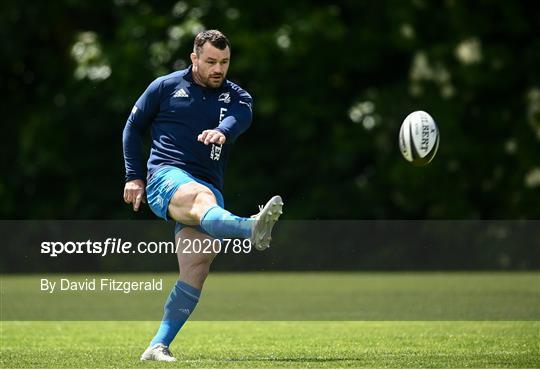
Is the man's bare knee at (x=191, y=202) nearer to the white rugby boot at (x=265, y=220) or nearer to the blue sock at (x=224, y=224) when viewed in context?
the blue sock at (x=224, y=224)

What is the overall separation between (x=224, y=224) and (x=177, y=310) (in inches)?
34.9

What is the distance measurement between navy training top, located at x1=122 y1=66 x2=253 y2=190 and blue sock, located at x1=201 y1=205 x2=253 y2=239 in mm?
604

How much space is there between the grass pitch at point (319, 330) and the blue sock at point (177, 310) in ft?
0.66

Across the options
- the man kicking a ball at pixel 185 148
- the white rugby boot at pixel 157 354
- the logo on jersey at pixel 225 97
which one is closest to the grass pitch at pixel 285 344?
the white rugby boot at pixel 157 354

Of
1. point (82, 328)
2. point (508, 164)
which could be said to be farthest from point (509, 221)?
point (82, 328)

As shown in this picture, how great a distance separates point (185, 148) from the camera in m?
7.36

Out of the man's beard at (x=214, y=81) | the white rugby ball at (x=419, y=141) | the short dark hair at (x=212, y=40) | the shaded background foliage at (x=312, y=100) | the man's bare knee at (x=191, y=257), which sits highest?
the short dark hair at (x=212, y=40)

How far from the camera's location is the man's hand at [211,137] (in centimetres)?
694

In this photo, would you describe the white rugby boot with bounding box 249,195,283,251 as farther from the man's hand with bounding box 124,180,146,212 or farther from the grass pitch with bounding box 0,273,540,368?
the man's hand with bounding box 124,180,146,212

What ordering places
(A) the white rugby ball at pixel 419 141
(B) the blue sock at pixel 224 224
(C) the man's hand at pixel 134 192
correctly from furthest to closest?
(A) the white rugby ball at pixel 419 141 < (C) the man's hand at pixel 134 192 < (B) the blue sock at pixel 224 224

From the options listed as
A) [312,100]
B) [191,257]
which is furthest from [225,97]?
[312,100]

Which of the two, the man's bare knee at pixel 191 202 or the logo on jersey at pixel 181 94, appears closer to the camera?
the man's bare knee at pixel 191 202

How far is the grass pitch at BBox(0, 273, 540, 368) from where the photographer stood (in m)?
7.21

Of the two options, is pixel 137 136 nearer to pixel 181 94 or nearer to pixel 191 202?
pixel 181 94
